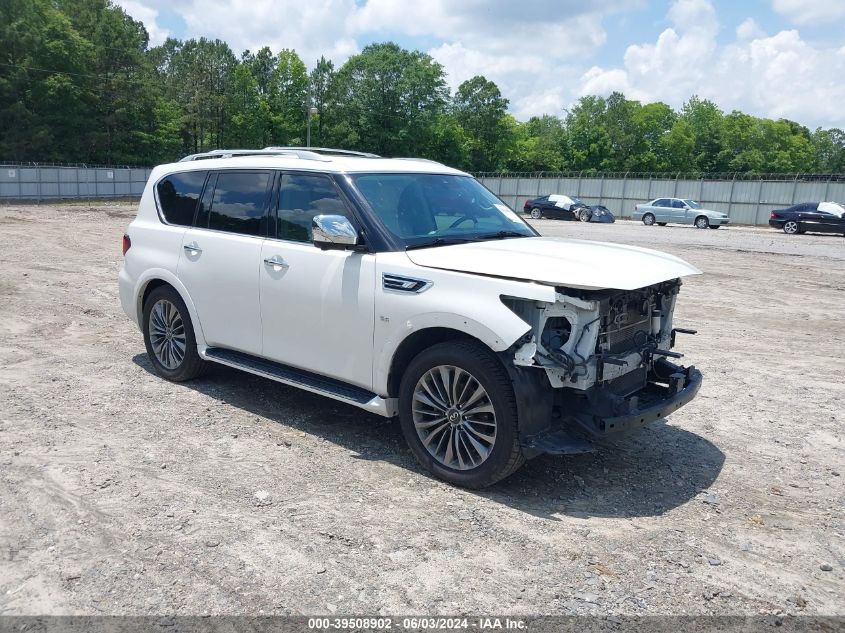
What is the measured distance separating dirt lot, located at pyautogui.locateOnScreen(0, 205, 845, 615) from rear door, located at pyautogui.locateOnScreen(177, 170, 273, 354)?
0.71m

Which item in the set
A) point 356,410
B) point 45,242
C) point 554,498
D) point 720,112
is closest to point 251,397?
point 356,410

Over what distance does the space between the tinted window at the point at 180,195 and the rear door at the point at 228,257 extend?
147 mm

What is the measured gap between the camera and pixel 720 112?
106625mm

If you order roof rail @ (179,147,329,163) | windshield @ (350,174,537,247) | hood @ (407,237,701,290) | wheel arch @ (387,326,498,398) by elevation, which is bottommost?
wheel arch @ (387,326,498,398)

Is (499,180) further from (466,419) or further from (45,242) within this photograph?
(466,419)

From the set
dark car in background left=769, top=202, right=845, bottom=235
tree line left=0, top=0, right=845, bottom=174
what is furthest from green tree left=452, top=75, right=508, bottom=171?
dark car in background left=769, top=202, right=845, bottom=235

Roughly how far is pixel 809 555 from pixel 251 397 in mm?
4408

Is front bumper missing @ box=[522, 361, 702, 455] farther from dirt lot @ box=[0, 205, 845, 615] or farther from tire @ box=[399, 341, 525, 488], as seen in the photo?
dirt lot @ box=[0, 205, 845, 615]

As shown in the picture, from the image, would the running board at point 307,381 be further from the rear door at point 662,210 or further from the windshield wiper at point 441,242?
the rear door at point 662,210

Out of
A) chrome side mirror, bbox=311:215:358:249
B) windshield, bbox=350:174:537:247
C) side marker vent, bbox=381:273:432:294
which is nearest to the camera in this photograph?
side marker vent, bbox=381:273:432:294

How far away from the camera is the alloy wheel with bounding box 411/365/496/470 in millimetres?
4238

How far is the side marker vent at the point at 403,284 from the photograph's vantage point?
14.4ft

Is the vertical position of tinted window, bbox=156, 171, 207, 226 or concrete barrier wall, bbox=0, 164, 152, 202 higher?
tinted window, bbox=156, 171, 207, 226

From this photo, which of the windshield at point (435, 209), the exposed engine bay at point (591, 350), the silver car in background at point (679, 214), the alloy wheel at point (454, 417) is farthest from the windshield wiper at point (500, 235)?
the silver car in background at point (679, 214)
